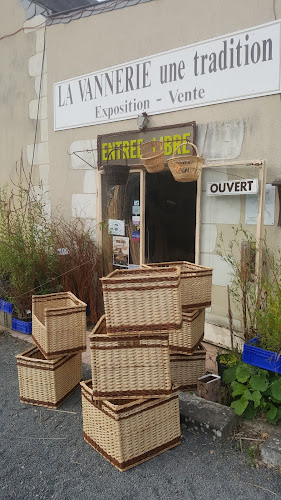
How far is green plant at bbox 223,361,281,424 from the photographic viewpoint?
2.98 meters

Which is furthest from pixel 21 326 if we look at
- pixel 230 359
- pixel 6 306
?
pixel 230 359

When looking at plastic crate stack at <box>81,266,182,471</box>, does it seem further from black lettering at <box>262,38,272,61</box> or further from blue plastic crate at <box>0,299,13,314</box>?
blue plastic crate at <box>0,299,13,314</box>

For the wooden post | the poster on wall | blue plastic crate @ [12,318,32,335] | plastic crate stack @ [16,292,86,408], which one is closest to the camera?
plastic crate stack @ [16,292,86,408]

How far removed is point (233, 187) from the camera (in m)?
4.40

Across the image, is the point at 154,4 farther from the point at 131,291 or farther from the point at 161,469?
the point at 161,469

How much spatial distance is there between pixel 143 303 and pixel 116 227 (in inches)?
124

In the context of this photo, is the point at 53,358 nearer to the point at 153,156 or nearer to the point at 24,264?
the point at 24,264

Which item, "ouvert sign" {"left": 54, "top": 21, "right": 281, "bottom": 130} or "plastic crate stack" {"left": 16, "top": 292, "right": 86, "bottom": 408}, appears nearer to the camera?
"plastic crate stack" {"left": 16, "top": 292, "right": 86, "bottom": 408}

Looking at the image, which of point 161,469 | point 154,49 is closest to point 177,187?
point 154,49

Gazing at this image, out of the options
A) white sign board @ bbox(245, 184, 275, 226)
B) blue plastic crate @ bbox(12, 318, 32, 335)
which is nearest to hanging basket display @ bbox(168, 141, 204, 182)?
white sign board @ bbox(245, 184, 275, 226)

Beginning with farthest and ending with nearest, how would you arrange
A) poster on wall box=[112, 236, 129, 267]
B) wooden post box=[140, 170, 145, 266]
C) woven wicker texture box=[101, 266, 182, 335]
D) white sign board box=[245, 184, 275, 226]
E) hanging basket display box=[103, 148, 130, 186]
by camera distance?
poster on wall box=[112, 236, 129, 267], wooden post box=[140, 170, 145, 266], hanging basket display box=[103, 148, 130, 186], white sign board box=[245, 184, 275, 226], woven wicker texture box=[101, 266, 182, 335]

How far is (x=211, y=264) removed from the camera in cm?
477

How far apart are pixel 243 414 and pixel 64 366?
1.64 m

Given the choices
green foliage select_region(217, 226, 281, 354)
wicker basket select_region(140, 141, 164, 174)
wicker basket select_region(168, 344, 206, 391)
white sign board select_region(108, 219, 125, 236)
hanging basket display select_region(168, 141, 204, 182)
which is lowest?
wicker basket select_region(168, 344, 206, 391)
